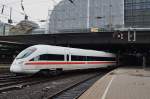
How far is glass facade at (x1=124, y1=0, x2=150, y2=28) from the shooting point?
332 feet

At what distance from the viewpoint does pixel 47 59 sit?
2841cm

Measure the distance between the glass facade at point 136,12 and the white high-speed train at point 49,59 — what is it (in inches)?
2615

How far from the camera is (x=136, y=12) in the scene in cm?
10625

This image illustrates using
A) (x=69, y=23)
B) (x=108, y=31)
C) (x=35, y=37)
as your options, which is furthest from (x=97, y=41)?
(x=69, y=23)

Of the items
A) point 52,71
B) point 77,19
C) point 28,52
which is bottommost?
point 52,71

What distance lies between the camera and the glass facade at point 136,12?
10119cm

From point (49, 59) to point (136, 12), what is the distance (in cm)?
8192

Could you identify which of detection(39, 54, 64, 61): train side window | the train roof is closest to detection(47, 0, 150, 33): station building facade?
the train roof

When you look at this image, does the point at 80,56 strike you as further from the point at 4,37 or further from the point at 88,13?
the point at 88,13

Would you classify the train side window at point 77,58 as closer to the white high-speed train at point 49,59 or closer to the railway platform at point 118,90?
the white high-speed train at point 49,59

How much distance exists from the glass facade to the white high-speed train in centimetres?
6643

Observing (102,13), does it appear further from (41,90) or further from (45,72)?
(41,90)

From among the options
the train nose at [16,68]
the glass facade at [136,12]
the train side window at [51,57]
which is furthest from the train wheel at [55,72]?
the glass facade at [136,12]

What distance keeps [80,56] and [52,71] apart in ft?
22.4
